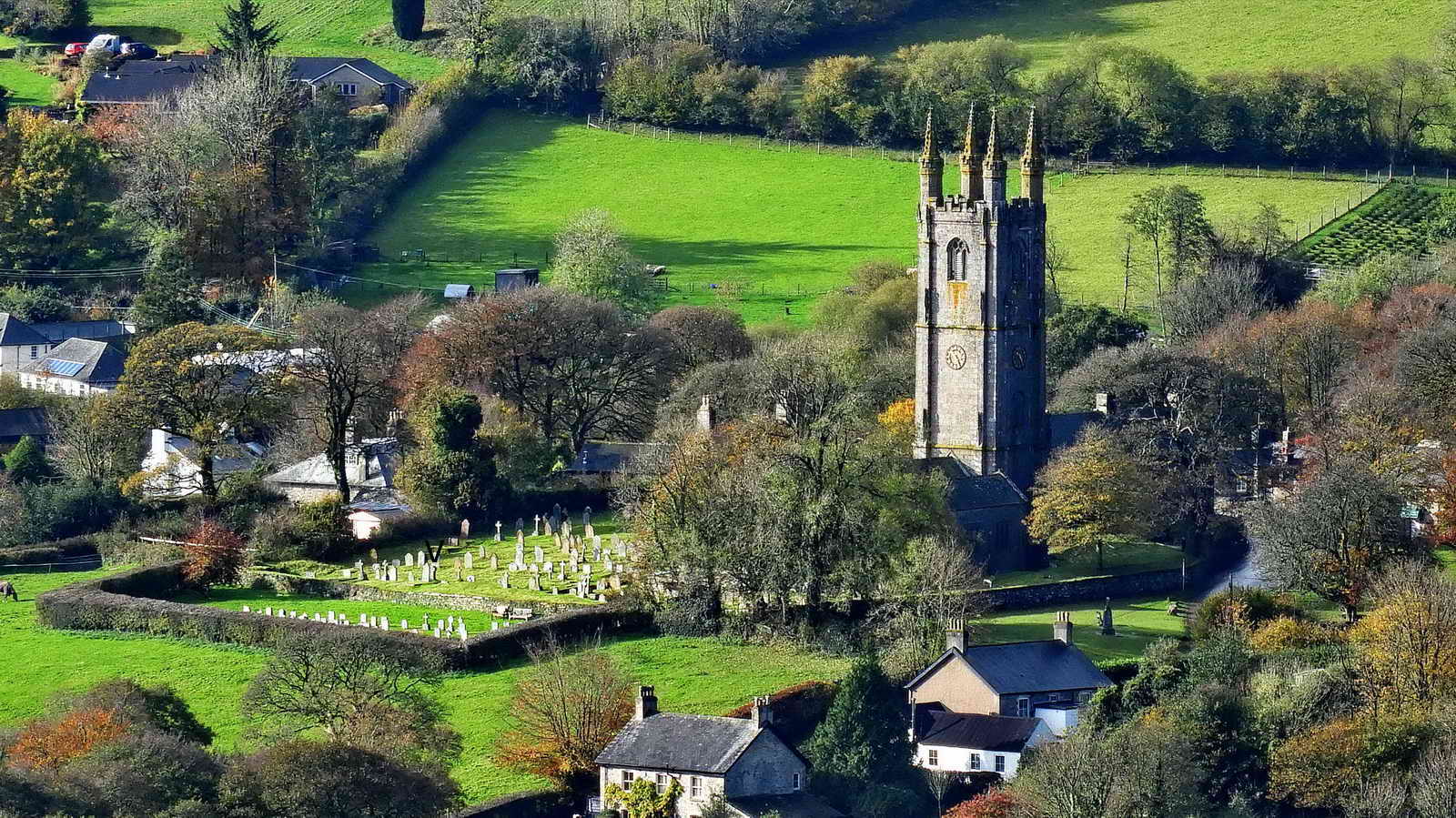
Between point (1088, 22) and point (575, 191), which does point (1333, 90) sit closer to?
point (1088, 22)

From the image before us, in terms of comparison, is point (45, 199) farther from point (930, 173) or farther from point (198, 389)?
point (930, 173)

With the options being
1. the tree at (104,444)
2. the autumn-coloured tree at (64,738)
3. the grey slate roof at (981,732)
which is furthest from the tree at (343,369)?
the grey slate roof at (981,732)

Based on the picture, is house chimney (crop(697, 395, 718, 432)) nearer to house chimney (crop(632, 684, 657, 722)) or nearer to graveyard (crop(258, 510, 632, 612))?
graveyard (crop(258, 510, 632, 612))

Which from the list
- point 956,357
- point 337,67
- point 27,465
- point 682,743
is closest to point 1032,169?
point 956,357

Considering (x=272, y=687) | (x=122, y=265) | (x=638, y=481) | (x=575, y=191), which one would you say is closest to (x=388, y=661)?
(x=272, y=687)

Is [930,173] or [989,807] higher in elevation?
[930,173]
